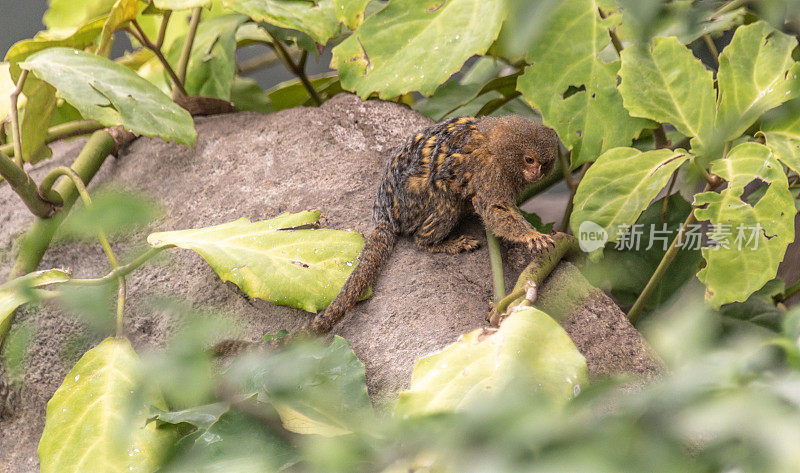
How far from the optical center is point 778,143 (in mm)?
1106

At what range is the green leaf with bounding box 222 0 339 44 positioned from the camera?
1.39m

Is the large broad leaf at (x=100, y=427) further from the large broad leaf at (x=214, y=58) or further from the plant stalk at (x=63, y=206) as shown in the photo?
the large broad leaf at (x=214, y=58)

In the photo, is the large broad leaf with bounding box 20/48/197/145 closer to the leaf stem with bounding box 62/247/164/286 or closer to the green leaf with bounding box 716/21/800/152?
the leaf stem with bounding box 62/247/164/286

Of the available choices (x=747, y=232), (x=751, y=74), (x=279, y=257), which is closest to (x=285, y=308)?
(x=279, y=257)

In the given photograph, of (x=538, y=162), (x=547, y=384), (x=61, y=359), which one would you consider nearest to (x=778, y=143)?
(x=538, y=162)

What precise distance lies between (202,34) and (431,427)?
162 centimetres

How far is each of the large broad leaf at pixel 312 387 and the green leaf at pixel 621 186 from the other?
0.50 metres

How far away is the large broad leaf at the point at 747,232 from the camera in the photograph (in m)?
1.03

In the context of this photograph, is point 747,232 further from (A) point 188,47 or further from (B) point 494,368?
(A) point 188,47

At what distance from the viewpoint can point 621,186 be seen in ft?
3.69

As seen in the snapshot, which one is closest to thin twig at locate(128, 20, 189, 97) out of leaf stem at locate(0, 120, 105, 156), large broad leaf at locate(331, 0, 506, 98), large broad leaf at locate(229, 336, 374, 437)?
leaf stem at locate(0, 120, 105, 156)

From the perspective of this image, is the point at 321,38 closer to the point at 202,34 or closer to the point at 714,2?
the point at 202,34

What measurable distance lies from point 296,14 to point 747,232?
3.25 feet

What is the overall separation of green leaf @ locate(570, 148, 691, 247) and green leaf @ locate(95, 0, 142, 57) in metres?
1.05
